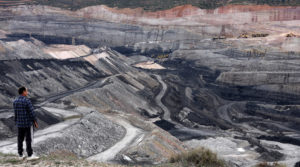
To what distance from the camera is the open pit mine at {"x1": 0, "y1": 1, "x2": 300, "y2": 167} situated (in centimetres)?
2077

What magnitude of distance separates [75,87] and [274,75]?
2886cm

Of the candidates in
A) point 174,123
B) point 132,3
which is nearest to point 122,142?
point 174,123

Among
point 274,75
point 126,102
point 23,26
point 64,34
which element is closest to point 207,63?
point 274,75

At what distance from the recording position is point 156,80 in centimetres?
5306

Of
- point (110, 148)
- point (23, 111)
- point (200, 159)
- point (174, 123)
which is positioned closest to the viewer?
point (23, 111)

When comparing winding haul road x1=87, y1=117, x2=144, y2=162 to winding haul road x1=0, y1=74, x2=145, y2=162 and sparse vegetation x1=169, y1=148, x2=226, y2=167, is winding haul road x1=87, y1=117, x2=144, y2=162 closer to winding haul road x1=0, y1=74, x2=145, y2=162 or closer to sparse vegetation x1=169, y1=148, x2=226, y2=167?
winding haul road x1=0, y1=74, x2=145, y2=162

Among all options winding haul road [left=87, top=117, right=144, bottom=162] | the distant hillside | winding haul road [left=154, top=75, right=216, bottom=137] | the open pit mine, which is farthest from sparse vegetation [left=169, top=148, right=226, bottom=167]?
the distant hillside

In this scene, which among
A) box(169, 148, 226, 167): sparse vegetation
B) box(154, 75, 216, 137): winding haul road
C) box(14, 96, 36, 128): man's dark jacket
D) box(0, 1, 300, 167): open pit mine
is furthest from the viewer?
box(154, 75, 216, 137): winding haul road

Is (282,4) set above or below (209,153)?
above

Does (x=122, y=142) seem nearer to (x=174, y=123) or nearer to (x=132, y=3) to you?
(x=174, y=123)

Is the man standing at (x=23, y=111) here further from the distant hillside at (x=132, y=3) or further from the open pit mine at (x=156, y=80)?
the distant hillside at (x=132, y=3)

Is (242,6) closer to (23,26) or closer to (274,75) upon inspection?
(274,75)

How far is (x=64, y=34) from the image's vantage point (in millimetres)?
70688

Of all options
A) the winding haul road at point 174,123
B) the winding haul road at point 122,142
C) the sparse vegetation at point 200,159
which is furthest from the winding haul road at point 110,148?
the winding haul road at point 174,123
